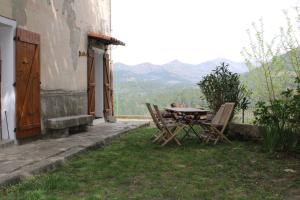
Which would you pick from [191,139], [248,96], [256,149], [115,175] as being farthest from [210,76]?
[115,175]

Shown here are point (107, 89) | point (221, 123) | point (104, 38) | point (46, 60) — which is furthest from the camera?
point (107, 89)

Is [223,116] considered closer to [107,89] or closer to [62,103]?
[62,103]

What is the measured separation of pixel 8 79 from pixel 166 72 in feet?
119

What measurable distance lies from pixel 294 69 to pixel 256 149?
225cm

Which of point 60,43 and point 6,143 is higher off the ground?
point 60,43

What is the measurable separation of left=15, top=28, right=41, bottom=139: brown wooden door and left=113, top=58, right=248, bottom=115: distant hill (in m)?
4.82

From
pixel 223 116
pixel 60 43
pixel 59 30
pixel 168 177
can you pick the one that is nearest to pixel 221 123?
pixel 223 116

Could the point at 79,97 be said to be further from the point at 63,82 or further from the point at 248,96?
the point at 248,96

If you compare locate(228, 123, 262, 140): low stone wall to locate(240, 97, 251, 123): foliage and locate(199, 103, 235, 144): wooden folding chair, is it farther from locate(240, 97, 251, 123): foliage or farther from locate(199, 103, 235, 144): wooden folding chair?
locate(240, 97, 251, 123): foliage

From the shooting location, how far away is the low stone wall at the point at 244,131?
840 cm

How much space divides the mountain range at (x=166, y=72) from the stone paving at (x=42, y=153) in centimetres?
2758

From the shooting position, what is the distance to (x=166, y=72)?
43.4 meters

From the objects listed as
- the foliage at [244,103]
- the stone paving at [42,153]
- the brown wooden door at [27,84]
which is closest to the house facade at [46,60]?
the brown wooden door at [27,84]

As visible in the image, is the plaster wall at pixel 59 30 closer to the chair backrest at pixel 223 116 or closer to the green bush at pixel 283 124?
the chair backrest at pixel 223 116
